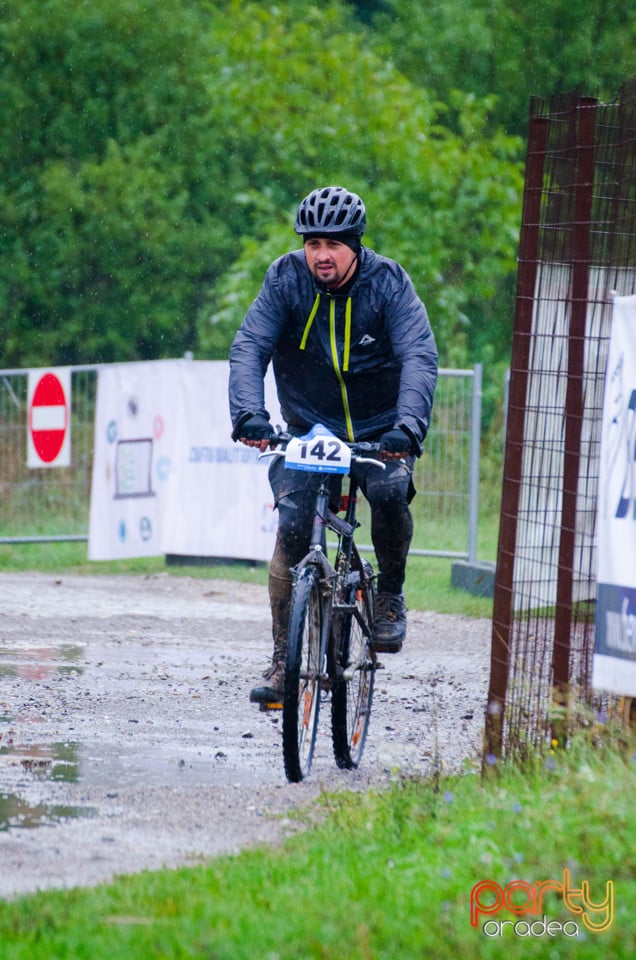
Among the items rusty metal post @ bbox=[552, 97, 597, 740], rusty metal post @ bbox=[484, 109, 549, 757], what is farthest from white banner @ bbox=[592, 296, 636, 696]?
rusty metal post @ bbox=[484, 109, 549, 757]

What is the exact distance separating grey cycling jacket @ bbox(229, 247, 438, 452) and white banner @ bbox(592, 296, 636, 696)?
3.49 feet

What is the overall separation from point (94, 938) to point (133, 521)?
11.2m

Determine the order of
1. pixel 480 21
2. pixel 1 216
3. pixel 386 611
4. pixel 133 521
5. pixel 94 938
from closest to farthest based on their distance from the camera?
pixel 94 938, pixel 386 611, pixel 133 521, pixel 1 216, pixel 480 21

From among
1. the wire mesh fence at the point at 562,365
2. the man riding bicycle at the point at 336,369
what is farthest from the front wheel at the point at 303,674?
the wire mesh fence at the point at 562,365

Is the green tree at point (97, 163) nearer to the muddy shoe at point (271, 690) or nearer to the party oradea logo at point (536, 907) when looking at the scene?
the muddy shoe at point (271, 690)

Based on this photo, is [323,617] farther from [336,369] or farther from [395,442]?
[336,369]

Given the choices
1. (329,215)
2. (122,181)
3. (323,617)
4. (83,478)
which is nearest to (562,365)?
(329,215)

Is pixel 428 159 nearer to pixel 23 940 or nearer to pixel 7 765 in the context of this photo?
pixel 7 765

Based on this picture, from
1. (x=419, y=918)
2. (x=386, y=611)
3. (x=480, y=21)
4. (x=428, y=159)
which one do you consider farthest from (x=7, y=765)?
(x=480, y=21)

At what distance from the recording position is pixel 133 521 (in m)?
15.1

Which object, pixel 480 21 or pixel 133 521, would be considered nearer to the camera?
pixel 133 521

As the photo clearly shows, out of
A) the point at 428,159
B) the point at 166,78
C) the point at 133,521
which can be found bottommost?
the point at 133,521

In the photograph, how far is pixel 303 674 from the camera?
6.16m

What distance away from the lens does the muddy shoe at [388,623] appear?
690 centimetres
